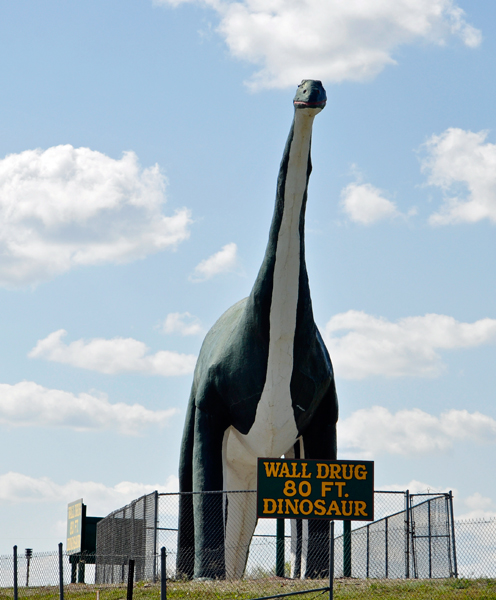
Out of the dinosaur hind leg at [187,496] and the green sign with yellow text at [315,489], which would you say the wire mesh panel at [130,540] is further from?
the green sign with yellow text at [315,489]

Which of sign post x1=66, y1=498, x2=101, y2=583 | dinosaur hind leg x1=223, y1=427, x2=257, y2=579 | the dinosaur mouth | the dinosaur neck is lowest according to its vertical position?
sign post x1=66, y1=498, x2=101, y2=583

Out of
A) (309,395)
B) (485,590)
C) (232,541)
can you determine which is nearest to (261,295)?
(309,395)

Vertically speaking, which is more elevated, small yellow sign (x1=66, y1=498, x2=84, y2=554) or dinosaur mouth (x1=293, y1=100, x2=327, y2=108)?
dinosaur mouth (x1=293, y1=100, x2=327, y2=108)

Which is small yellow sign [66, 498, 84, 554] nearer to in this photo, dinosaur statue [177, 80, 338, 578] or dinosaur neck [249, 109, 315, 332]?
dinosaur statue [177, 80, 338, 578]

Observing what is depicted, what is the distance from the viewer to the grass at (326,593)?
A: 11414mm

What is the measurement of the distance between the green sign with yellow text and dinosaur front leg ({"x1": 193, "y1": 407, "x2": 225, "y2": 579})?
169 centimetres

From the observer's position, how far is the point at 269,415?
13.4 meters

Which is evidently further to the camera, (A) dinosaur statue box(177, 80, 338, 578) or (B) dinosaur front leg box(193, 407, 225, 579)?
(B) dinosaur front leg box(193, 407, 225, 579)

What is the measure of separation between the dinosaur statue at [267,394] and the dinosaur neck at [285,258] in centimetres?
1

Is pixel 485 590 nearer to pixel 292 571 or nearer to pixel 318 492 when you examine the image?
pixel 318 492

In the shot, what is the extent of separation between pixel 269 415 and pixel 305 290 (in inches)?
77.6

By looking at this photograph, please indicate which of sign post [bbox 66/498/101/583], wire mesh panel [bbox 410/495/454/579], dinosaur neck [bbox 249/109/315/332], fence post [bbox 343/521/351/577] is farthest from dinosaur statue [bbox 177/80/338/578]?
sign post [bbox 66/498/101/583]

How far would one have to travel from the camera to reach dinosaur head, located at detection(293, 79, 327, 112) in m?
11.9

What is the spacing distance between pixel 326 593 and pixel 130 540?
4596 mm
